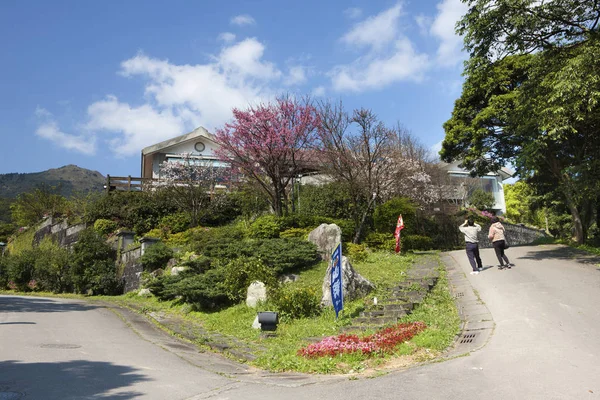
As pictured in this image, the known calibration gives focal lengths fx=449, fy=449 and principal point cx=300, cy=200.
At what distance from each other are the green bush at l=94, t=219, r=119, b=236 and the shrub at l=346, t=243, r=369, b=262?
14415 mm

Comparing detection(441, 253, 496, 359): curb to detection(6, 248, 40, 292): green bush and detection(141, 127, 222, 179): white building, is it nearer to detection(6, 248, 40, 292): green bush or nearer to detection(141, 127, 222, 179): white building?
detection(141, 127, 222, 179): white building

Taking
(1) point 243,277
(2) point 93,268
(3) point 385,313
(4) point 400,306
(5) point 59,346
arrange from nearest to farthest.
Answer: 1. (5) point 59,346
2. (3) point 385,313
3. (4) point 400,306
4. (1) point 243,277
5. (2) point 93,268

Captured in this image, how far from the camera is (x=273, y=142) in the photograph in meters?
21.9

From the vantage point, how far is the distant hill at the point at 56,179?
4846 inches

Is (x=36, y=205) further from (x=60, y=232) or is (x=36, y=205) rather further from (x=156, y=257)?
(x=156, y=257)

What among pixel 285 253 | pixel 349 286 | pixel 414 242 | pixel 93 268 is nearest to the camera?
pixel 349 286

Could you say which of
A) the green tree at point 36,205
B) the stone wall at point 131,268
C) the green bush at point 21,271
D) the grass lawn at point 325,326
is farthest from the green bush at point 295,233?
the green tree at point 36,205

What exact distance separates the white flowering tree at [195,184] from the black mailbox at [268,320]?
16303 mm

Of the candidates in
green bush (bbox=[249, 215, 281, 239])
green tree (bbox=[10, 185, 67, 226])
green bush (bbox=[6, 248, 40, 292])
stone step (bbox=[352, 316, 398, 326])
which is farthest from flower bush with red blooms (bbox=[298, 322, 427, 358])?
green tree (bbox=[10, 185, 67, 226])

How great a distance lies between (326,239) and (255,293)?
16.5ft

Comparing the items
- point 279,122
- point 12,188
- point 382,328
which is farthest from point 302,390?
point 12,188

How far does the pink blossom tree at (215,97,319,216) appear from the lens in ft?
72.0

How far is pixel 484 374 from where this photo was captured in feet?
20.1

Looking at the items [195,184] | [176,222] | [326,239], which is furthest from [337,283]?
[195,184]
